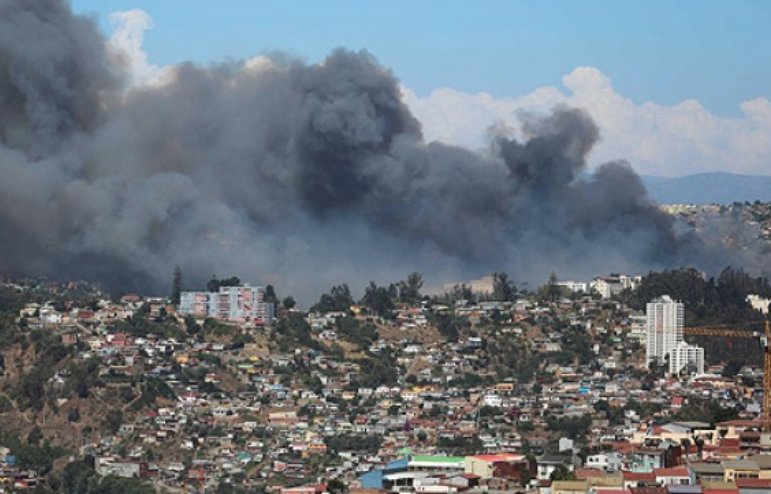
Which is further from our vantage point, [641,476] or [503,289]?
[503,289]

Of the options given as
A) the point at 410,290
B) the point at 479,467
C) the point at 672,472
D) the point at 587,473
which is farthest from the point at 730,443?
the point at 410,290

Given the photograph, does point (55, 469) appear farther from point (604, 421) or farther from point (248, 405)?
point (604, 421)

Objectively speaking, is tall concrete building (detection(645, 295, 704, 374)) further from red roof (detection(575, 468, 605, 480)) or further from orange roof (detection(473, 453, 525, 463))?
red roof (detection(575, 468, 605, 480))

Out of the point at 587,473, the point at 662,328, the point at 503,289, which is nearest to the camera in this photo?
the point at 587,473

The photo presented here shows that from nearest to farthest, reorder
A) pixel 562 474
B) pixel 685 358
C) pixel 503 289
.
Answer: pixel 562 474
pixel 685 358
pixel 503 289

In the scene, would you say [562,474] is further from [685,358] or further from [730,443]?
[685,358]

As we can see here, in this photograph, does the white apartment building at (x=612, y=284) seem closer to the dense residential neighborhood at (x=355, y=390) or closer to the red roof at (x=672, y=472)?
the dense residential neighborhood at (x=355, y=390)

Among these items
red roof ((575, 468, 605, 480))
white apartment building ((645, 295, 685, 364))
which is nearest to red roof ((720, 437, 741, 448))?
red roof ((575, 468, 605, 480))
